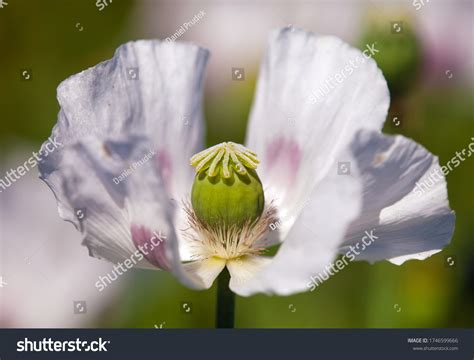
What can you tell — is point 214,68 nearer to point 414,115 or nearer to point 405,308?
point 414,115

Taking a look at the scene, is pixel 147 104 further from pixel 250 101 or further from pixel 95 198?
pixel 250 101

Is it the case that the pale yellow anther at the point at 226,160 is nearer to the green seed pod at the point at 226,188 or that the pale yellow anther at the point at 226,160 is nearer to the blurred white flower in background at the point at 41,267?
the green seed pod at the point at 226,188

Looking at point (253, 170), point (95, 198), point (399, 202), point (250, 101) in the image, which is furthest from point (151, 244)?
point (250, 101)

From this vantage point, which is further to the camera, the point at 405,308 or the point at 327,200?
the point at 405,308

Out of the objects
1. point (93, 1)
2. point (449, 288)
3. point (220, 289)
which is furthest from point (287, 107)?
point (93, 1)

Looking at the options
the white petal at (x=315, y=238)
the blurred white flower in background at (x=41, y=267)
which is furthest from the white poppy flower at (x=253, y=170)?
the blurred white flower in background at (x=41, y=267)

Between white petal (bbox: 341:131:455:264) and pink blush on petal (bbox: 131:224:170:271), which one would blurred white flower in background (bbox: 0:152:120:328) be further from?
white petal (bbox: 341:131:455:264)

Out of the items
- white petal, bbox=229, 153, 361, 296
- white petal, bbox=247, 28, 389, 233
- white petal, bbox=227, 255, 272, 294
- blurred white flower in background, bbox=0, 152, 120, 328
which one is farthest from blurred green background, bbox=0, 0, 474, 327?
white petal, bbox=229, 153, 361, 296
